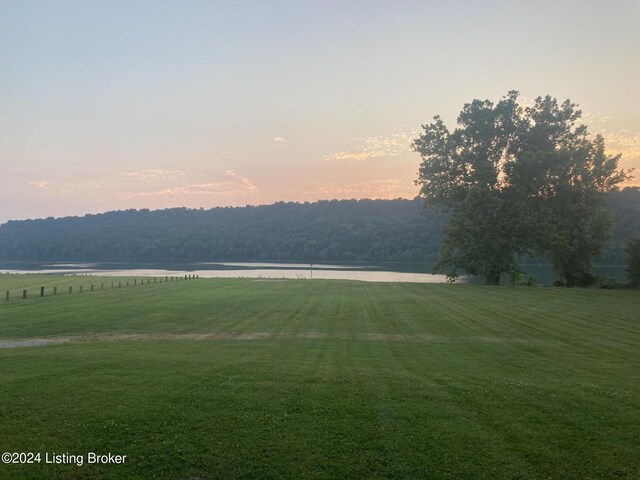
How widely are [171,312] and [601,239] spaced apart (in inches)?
1888

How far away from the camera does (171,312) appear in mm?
26969

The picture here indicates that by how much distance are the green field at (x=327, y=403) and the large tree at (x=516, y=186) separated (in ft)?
105

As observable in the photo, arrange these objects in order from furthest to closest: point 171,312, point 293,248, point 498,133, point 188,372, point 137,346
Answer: point 293,248 < point 498,133 < point 171,312 < point 137,346 < point 188,372

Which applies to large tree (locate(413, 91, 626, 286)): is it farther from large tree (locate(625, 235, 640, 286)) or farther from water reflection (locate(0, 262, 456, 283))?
water reflection (locate(0, 262, 456, 283))

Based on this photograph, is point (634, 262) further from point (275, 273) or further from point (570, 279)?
point (275, 273)

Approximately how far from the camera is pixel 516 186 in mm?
52656

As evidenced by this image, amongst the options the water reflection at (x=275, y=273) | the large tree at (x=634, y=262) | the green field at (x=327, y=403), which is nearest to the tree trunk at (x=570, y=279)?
the large tree at (x=634, y=262)

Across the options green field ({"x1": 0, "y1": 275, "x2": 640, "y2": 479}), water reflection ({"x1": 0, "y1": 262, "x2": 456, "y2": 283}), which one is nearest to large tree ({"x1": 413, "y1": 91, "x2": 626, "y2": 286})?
water reflection ({"x1": 0, "y1": 262, "x2": 456, "y2": 283})

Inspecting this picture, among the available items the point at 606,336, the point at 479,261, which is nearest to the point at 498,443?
the point at 606,336

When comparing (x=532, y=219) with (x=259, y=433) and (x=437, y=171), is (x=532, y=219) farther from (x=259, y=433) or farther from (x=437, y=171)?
(x=259, y=433)

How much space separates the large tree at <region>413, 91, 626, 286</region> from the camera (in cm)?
5084

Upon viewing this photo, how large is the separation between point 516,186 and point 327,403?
49.6 metres

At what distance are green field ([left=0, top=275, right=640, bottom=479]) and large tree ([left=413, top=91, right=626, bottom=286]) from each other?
32.1 metres

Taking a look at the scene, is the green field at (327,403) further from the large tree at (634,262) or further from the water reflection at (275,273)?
the water reflection at (275,273)
